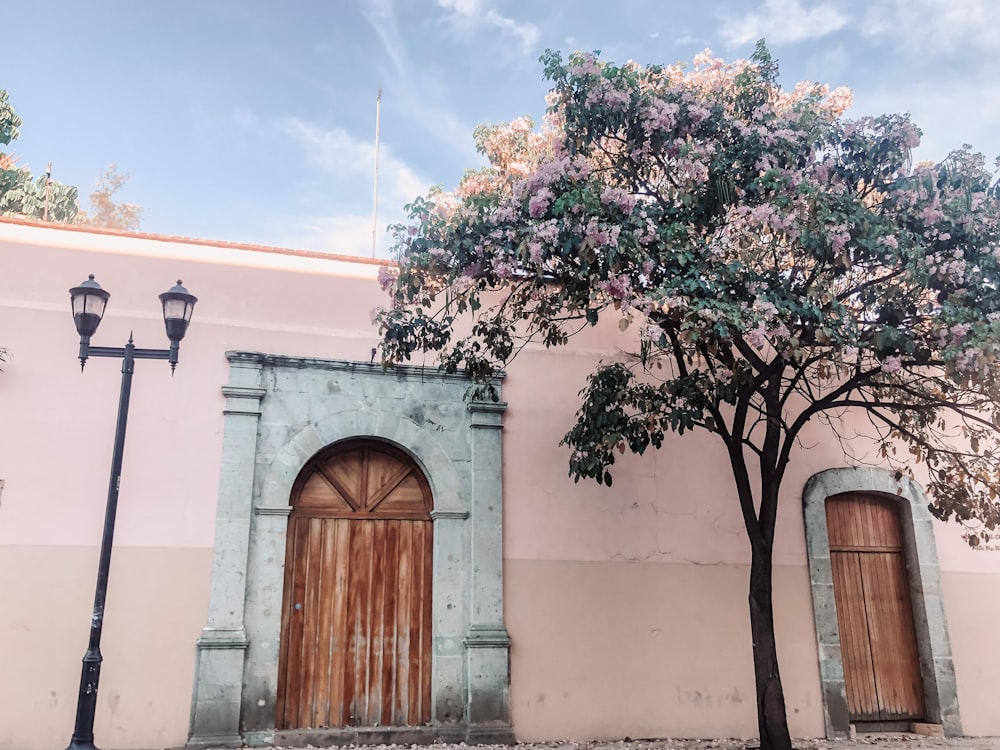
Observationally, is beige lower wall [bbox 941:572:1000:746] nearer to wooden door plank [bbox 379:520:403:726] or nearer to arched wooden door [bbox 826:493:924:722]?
arched wooden door [bbox 826:493:924:722]

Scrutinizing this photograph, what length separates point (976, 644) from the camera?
889cm

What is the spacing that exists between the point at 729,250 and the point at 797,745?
4741 mm

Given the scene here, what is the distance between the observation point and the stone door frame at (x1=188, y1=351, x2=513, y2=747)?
7.11 meters

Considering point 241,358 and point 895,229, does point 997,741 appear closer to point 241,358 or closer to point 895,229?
point 895,229

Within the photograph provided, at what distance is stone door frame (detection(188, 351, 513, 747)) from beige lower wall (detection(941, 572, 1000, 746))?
15.9 ft

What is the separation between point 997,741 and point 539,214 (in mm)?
6923

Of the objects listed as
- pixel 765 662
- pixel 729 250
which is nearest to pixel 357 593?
pixel 765 662

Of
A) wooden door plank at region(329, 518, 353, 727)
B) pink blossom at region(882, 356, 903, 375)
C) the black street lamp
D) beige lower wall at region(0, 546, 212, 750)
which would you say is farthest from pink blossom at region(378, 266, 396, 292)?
pink blossom at region(882, 356, 903, 375)

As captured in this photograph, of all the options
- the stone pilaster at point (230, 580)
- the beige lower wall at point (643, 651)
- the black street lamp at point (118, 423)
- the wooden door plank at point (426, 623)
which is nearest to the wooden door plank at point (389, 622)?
the wooden door plank at point (426, 623)

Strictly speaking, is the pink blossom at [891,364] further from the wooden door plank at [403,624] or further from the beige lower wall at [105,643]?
the beige lower wall at [105,643]

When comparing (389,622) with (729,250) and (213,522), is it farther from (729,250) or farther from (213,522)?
(729,250)

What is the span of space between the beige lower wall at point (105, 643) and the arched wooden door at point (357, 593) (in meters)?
0.88

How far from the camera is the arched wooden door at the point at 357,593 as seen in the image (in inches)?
295

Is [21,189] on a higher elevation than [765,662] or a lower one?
higher
